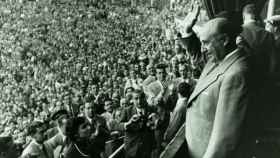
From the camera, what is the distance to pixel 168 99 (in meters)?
5.20

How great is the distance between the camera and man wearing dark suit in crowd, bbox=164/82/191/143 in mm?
3788

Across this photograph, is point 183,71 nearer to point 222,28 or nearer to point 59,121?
point 59,121

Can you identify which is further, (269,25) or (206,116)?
(269,25)

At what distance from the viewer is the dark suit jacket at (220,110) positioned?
74.7 inches

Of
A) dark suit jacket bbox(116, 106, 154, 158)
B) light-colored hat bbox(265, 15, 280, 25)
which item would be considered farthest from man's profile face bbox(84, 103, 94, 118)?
light-colored hat bbox(265, 15, 280, 25)

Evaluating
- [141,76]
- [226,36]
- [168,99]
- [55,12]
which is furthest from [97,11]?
[226,36]

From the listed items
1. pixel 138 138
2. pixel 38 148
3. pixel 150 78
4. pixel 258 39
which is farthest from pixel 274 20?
pixel 150 78

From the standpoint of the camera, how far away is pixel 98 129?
4906mm

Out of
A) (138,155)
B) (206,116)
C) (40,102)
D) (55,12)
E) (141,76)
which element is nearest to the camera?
(206,116)

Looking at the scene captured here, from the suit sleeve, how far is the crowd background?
20.6 feet

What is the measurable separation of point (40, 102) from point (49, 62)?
4.04m

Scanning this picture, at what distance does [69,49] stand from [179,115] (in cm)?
1302

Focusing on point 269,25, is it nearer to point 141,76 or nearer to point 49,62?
point 141,76

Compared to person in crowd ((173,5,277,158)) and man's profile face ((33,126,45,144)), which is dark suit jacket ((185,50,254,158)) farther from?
man's profile face ((33,126,45,144))
